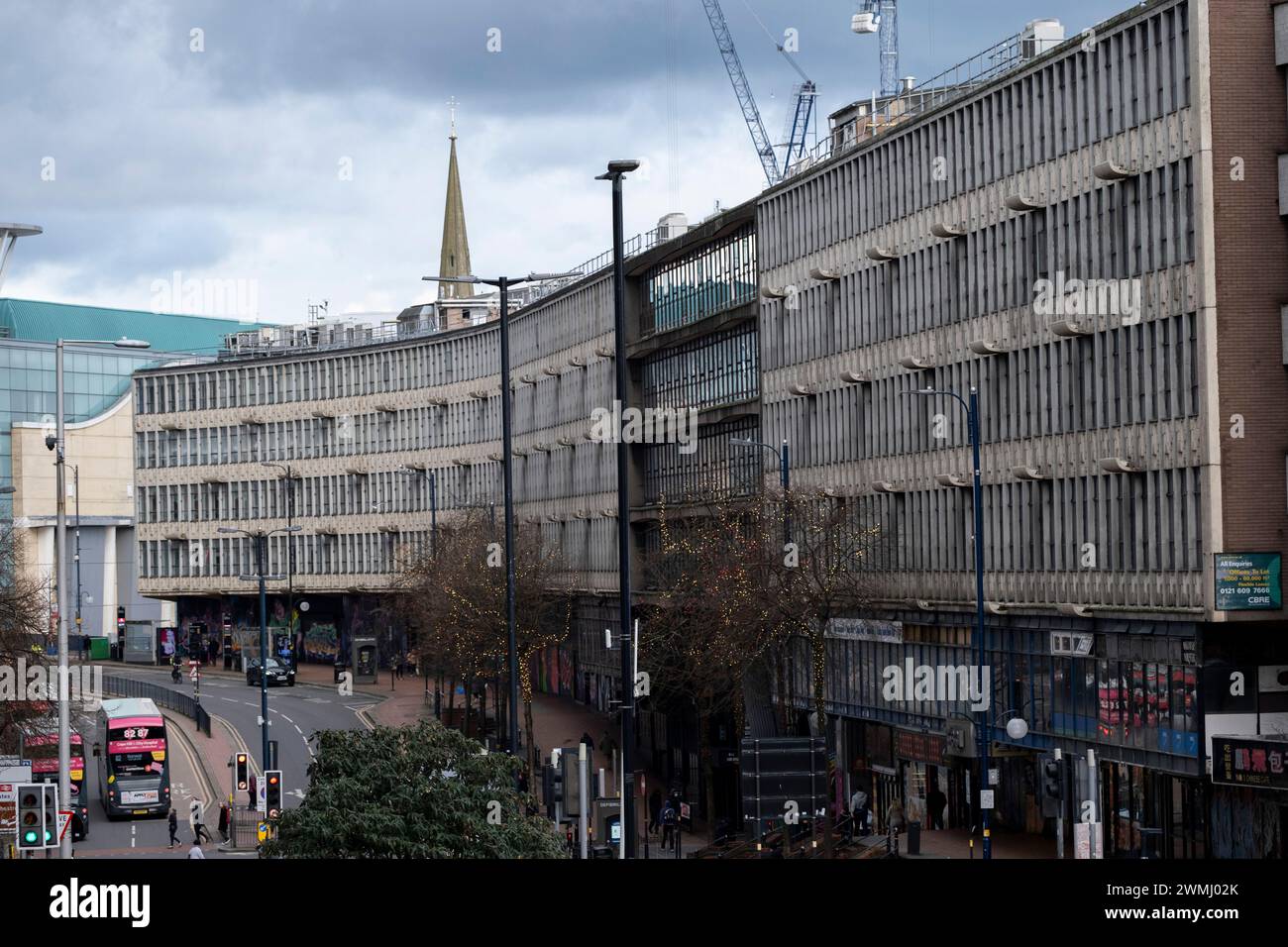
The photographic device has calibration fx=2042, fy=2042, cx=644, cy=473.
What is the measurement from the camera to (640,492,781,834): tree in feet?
177

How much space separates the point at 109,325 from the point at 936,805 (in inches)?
4983

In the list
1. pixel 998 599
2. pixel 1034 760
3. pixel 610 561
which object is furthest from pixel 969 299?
pixel 610 561

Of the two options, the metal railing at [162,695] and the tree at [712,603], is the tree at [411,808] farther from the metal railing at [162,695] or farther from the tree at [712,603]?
the metal railing at [162,695]

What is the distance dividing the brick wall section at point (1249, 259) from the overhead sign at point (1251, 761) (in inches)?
162

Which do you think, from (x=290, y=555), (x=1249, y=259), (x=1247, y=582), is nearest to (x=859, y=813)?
(x=1247, y=582)

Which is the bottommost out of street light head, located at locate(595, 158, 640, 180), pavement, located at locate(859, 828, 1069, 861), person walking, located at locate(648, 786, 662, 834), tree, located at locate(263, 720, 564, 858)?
person walking, located at locate(648, 786, 662, 834)

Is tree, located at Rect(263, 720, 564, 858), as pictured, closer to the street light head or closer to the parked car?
the street light head

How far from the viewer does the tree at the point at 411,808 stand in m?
28.1

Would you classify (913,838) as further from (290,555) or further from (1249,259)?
(290,555)

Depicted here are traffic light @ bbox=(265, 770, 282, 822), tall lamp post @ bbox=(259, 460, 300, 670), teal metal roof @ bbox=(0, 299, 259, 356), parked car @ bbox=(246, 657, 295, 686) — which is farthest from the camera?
teal metal roof @ bbox=(0, 299, 259, 356)

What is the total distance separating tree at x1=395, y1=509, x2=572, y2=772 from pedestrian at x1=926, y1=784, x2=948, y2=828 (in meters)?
18.8

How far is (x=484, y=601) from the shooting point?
259ft

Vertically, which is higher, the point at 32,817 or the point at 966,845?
the point at 32,817

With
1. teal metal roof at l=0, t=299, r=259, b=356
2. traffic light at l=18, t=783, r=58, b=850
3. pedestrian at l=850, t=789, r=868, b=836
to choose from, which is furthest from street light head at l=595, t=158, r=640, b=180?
teal metal roof at l=0, t=299, r=259, b=356
